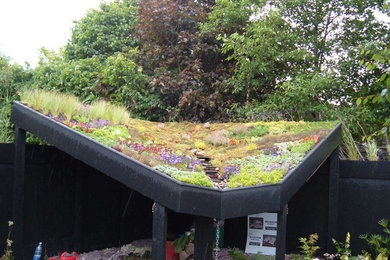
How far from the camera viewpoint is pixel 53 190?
236 inches

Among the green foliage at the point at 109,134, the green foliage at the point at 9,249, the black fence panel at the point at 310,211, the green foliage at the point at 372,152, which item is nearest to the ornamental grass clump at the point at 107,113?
the green foliage at the point at 109,134

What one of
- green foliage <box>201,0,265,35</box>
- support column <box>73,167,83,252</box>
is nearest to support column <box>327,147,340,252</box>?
support column <box>73,167,83,252</box>

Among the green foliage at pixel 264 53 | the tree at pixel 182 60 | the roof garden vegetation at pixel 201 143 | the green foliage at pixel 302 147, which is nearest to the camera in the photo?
the roof garden vegetation at pixel 201 143

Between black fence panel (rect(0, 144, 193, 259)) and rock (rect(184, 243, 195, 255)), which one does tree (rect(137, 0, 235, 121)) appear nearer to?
black fence panel (rect(0, 144, 193, 259))

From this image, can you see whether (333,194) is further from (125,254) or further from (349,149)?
(125,254)

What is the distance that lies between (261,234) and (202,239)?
2446 mm

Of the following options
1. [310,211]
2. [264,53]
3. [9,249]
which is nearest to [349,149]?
[310,211]

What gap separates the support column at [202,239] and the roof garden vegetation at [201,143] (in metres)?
0.36

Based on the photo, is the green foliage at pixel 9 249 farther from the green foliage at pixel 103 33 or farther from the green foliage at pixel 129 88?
the green foliage at pixel 103 33

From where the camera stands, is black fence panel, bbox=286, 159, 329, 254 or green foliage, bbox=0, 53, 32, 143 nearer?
black fence panel, bbox=286, 159, 329, 254

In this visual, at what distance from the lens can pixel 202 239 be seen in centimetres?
405

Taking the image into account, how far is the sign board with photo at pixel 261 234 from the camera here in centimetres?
618

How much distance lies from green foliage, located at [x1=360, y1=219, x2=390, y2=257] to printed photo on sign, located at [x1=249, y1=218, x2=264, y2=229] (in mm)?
1394

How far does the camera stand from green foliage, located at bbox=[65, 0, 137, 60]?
12010 millimetres
